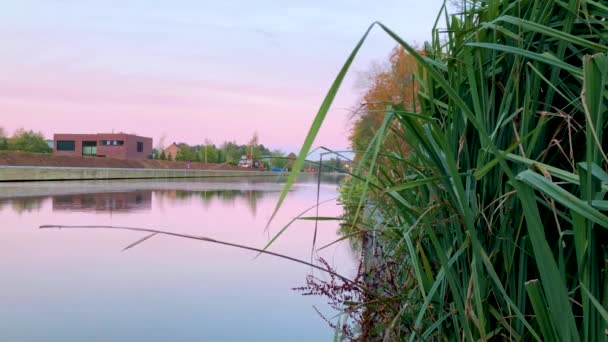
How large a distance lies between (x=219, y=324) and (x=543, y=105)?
344cm

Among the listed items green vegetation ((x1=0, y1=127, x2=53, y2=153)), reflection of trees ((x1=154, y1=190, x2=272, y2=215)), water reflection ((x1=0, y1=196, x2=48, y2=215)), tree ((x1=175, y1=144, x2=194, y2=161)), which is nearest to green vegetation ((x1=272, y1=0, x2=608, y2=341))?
A: water reflection ((x1=0, y1=196, x2=48, y2=215))

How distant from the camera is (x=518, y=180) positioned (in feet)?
2.09

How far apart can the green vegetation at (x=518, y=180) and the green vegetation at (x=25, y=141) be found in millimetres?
66985

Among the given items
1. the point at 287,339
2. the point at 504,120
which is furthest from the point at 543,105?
the point at 287,339

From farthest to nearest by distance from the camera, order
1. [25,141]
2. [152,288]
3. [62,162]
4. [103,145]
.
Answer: [103,145] → [25,141] → [62,162] → [152,288]

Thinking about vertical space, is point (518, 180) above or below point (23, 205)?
above

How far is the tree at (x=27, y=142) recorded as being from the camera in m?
60.5

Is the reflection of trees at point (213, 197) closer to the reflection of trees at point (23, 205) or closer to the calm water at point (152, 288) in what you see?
the reflection of trees at point (23, 205)

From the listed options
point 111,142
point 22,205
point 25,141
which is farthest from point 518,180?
point 111,142

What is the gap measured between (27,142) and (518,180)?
233 feet

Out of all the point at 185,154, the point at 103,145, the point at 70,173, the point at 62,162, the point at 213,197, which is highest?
the point at 103,145

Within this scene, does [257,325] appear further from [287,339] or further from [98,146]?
[98,146]

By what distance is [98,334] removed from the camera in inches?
139

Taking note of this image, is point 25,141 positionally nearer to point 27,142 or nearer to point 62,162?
point 27,142
